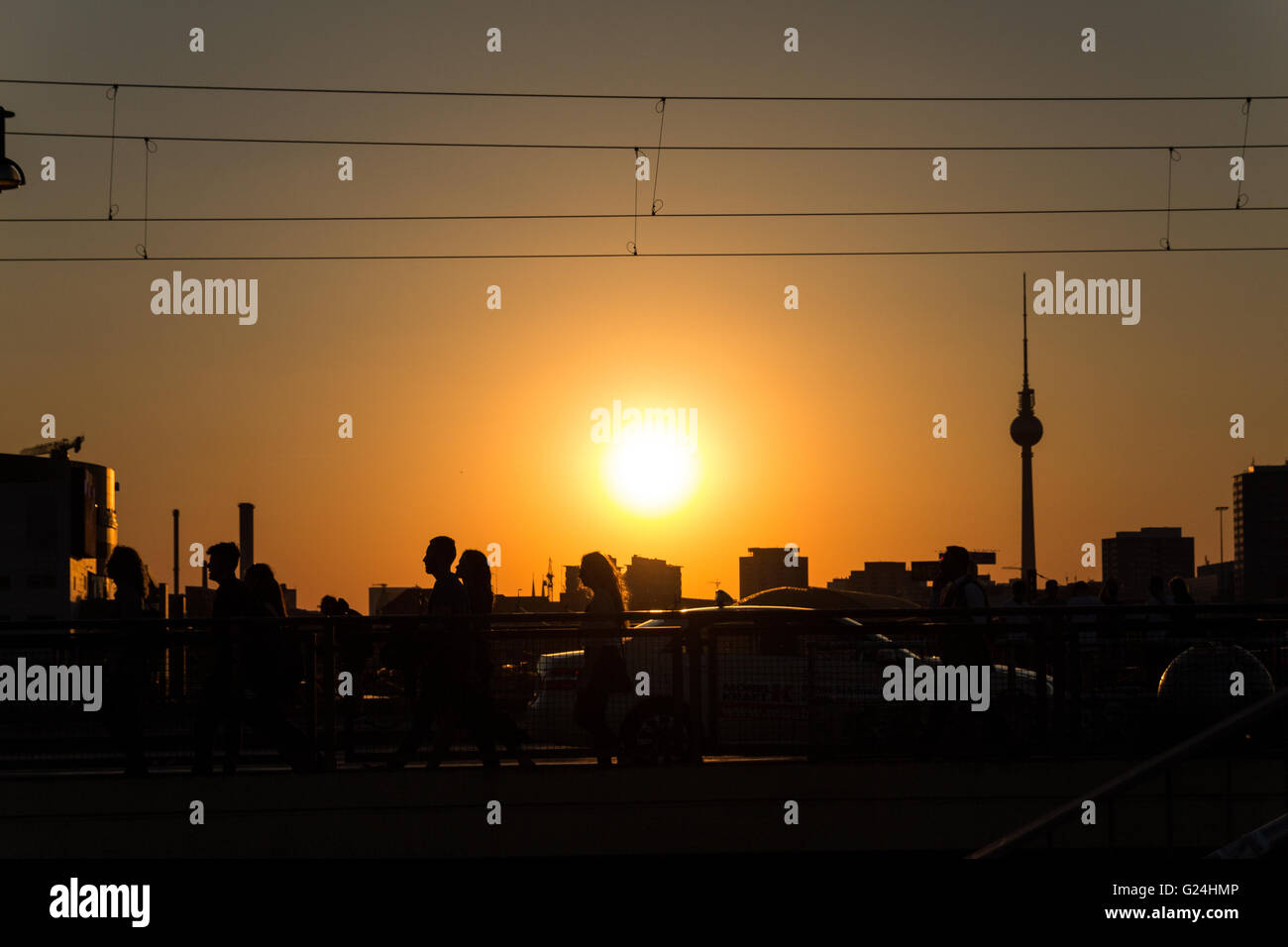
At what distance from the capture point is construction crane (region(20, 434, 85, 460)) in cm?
10494

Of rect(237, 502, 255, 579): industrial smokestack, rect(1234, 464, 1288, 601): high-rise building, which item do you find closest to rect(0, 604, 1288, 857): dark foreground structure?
rect(237, 502, 255, 579): industrial smokestack

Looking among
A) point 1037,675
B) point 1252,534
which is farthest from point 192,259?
point 1252,534

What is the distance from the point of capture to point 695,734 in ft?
38.7

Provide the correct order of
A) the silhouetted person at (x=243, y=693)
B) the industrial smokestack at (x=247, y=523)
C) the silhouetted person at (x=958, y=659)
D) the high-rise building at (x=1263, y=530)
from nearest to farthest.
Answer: the silhouetted person at (x=243, y=693) → the silhouetted person at (x=958, y=659) → the industrial smokestack at (x=247, y=523) → the high-rise building at (x=1263, y=530)

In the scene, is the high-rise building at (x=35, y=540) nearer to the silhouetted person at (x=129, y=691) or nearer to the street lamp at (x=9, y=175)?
the street lamp at (x=9, y=175)

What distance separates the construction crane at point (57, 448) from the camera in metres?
105

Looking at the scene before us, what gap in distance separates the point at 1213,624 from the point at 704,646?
12.5ft

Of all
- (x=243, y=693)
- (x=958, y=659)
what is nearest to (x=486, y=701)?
(x=243, y=693)

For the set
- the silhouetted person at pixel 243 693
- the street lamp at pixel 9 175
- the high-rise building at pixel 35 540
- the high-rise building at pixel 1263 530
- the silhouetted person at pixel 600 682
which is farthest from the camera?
the high-rise building at pixel 1263 530

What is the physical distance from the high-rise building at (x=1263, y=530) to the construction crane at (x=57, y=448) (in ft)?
426

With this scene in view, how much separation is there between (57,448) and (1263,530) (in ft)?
461

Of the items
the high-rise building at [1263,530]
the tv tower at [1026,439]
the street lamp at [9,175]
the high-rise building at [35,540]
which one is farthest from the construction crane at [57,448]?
the high-rise building at [1263,530]

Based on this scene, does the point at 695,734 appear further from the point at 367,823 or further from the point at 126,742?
the point at 126,742

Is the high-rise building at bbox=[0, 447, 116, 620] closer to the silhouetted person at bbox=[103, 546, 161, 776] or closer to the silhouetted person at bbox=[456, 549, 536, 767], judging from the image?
the silhouetted person at bbox=[103, 546, 161, 776]
